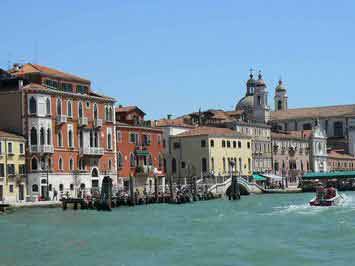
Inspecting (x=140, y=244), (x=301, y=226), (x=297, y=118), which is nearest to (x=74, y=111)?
(x=301, y=226)

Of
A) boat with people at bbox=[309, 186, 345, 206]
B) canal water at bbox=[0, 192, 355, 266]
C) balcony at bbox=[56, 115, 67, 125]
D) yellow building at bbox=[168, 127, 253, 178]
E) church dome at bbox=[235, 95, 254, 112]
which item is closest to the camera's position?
canal water at bbox=[0, 192, 355, 266]

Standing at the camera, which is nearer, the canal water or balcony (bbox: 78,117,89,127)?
the canal water

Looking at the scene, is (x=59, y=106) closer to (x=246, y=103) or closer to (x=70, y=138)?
(x=70, y=138)

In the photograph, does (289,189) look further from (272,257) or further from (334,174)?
(272,257)

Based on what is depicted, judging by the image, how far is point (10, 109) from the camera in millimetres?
56125

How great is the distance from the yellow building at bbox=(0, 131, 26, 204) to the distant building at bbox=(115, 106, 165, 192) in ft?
31.9

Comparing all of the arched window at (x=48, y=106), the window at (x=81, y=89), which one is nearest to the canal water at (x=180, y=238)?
the arched window at (x=48, y=106)

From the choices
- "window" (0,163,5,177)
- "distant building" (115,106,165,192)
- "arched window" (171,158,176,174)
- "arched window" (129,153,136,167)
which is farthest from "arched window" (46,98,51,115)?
"arched window" (171,158,176,174)

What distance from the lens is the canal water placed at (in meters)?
26.5

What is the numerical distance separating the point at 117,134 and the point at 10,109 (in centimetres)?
994

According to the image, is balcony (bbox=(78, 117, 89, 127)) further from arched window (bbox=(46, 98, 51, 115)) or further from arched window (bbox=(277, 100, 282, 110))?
arched window (bbox=(277, 100, 282, 110))

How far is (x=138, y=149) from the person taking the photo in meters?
66.1

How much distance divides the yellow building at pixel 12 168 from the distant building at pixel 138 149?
9714 millimetres

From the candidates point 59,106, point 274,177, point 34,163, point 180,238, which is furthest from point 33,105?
point 274,177
